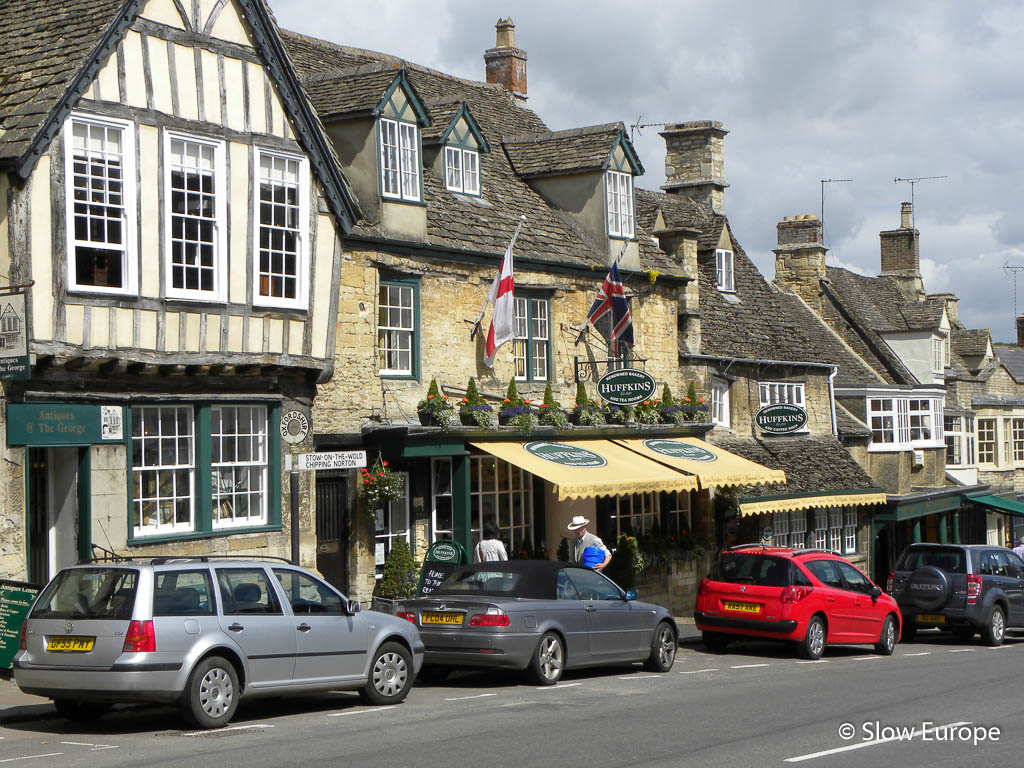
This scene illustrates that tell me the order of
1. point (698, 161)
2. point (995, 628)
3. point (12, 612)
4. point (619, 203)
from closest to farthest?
point (12, 612) < point (995, 628) < point (619, 203) < point (698, 161)

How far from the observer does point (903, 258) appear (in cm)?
4800

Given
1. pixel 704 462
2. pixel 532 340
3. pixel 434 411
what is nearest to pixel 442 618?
pixel 434 411

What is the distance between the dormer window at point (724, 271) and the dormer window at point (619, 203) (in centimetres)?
618

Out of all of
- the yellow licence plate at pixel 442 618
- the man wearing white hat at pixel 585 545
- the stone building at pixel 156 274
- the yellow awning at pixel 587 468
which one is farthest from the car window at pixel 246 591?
the yellow awning at pixel 587 468

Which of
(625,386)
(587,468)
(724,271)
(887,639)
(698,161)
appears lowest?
(887,639)

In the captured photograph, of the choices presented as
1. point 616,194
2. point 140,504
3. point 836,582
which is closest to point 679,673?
point 836,582

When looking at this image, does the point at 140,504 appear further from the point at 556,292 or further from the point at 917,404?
the point at 917,404

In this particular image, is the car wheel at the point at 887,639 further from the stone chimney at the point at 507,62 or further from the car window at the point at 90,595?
the stone chimney at the point at 507,62

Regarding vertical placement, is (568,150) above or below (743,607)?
above

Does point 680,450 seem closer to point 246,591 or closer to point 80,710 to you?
point 246,591

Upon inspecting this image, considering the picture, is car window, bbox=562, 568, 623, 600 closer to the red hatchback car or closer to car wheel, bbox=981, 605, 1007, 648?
A: the red hatchback car

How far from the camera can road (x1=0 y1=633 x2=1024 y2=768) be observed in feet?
35.6

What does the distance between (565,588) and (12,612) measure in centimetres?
617

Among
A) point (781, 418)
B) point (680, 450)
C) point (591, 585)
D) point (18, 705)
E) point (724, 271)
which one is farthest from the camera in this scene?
point (724, 271)
